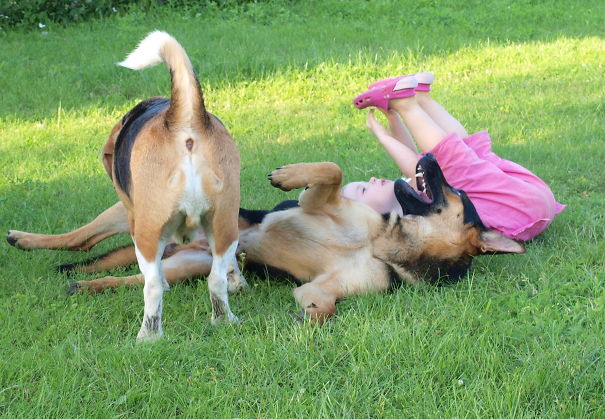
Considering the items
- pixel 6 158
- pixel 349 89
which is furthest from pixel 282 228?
pixel 349 89

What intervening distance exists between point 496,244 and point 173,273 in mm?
1945

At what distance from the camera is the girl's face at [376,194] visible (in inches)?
216

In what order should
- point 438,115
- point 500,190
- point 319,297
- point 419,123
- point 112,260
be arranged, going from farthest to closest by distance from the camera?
point 438,115 < point 419,123 < point 500,190 < point 112,260 < point 319,297

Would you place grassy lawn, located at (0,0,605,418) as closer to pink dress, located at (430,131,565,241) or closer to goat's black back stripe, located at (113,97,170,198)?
pink dress, located at (430,131,565,241)

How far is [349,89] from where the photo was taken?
9.42 m

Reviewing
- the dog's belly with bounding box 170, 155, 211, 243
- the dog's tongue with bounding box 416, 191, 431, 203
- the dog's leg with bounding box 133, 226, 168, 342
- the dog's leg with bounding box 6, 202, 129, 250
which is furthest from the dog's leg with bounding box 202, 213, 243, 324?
the dog's tongue with bounding box 416, 191, 431, 203

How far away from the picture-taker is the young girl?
5184 millimetres

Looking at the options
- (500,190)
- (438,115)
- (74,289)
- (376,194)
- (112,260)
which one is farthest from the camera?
(438,115)

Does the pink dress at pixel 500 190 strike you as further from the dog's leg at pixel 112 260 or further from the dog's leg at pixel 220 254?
the dog's leg at pixel 112 260

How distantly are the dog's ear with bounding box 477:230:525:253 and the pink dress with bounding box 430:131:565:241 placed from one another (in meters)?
0.54

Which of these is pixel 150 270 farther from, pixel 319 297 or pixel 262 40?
pixel 262 40

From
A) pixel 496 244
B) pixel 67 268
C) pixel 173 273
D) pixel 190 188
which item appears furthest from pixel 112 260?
pixel 496 244

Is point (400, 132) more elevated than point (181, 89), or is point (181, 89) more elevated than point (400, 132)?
point (181, 89)

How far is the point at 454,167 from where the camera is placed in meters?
5.42
